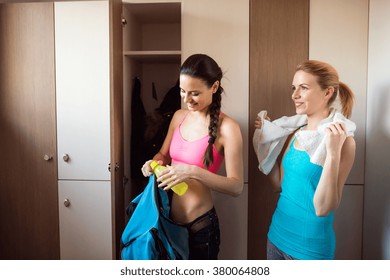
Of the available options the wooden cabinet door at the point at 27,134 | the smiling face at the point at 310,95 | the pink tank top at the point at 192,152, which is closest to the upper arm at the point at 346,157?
the smiling face at the point at 310,95

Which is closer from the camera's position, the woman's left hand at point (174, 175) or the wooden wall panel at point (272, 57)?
the woman's left hand at point (174, 175)

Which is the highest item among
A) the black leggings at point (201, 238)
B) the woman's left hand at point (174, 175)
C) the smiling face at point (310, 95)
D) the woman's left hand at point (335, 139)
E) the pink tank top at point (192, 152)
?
the smiling face at point (310, 95)

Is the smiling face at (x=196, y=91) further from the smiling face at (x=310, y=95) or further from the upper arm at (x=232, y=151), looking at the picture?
the smiling face at (x=310, y=95)

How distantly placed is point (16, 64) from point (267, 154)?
156 centimetres

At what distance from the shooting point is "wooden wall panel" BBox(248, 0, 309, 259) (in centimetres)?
154

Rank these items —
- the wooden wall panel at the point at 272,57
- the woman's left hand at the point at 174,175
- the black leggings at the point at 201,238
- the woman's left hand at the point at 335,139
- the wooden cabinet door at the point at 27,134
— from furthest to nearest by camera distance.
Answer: the wooden cabinet door at the point at 27,134
the wooden wall panel at the point at 272,57
the black leggings at the point at 201,238
the woman's left hand at the point at 174,175
the woman's left hand at the point at 335,139

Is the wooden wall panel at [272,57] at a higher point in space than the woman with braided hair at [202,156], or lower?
higher

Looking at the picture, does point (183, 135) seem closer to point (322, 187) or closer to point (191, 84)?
point (191, 84)

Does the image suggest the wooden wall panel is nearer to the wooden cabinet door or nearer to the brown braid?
the brown braid

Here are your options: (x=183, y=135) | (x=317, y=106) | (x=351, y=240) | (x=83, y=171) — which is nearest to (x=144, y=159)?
(x=83, y=171)

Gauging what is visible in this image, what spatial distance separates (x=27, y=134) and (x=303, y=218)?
1625 mm

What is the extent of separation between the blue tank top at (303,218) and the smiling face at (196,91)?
0.42 m

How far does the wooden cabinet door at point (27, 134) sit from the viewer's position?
1.68m
